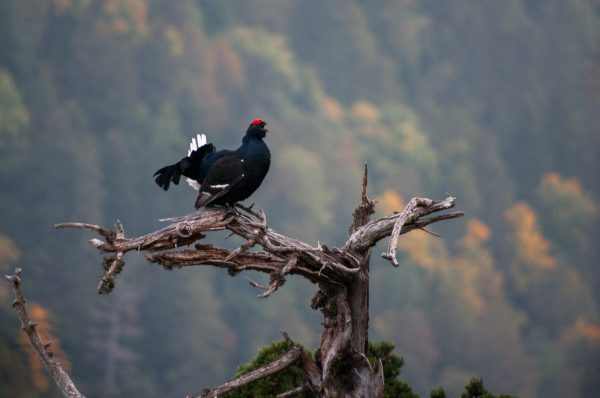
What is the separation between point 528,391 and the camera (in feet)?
208

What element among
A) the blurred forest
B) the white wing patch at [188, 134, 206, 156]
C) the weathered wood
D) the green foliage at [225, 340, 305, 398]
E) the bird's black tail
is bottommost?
the weathered wood

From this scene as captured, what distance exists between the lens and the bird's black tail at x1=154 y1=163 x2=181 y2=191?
11.6 meters

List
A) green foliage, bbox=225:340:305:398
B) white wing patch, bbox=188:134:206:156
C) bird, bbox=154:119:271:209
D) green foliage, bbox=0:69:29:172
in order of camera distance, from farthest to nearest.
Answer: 1. green foliage, bbox=0:69:29:172
2. white wing patch, bbox=188:134:206:156
3. green foliage, bbox=225:340:305:398
4. bird, bbox=154:119:271:209

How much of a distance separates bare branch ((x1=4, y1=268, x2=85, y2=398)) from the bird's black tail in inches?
103

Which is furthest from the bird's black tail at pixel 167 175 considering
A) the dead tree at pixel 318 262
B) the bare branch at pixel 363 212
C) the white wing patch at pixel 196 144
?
the bare branch at pixel 363 212

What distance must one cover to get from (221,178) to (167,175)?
95 cm

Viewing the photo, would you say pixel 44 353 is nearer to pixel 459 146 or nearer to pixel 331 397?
A: pixel 331 397

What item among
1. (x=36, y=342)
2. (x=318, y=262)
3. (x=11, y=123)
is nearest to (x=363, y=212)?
(x=318, y=262)

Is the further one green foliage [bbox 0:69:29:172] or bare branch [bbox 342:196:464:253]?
green foliage [bbox 0:69:29:172]

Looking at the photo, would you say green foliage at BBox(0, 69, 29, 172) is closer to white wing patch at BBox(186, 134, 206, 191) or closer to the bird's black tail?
white wing patch at BBox(186, 134, 206, 191)

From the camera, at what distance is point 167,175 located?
11656 millimetres

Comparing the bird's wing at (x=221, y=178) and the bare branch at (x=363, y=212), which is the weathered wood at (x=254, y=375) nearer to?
the bare branch at (x=363, y=212)

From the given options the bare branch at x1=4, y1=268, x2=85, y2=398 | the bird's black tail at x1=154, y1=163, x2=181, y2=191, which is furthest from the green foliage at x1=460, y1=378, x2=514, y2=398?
the bare branch at x1=4, y1=268, x2=85, y2=398

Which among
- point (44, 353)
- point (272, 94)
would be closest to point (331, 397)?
point (44, 353)
